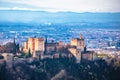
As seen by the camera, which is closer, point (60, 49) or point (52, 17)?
point (52, 17)

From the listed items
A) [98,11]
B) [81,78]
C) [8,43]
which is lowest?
[81,78]

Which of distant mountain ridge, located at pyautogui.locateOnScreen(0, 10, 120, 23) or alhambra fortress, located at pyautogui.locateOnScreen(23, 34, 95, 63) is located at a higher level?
distant mountain ridge, located at pyautogui.locateOnScreen(0, 10, 120, 23)

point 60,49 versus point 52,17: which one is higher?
point 52,17

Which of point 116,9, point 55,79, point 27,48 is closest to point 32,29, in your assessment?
point 27,48

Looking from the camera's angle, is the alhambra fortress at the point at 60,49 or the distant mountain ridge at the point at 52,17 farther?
the alhambra fortress at the point at 60,49

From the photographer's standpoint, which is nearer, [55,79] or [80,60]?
[55,79]

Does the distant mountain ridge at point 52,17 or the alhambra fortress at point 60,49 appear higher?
the distant mountain ridge at point 52,17

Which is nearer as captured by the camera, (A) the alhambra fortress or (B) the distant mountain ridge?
(B) the distant mountain ridge

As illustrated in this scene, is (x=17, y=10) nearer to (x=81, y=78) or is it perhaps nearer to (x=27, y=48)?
(x=27, y=48)
